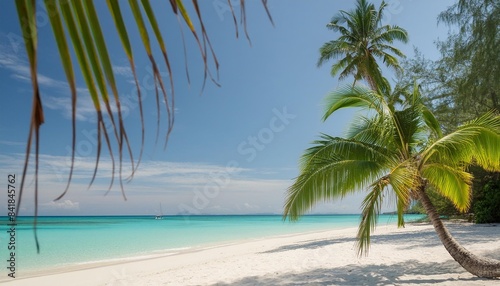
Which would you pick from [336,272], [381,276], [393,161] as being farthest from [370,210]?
[336,272]

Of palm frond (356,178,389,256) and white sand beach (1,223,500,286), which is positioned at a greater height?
palm frond (356,178,389,256)

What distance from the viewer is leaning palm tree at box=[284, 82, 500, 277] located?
6.02 metres

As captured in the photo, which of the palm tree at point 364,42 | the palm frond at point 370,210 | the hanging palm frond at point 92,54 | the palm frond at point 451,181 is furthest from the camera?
the palm tree at point 364,42

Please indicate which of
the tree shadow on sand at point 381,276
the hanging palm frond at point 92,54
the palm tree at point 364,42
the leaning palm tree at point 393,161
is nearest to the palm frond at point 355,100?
the leaning palm tree at point 393,161

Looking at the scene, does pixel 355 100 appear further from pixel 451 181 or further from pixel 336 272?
pixel 336 272

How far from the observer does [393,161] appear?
665cm

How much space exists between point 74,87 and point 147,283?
29.6ft

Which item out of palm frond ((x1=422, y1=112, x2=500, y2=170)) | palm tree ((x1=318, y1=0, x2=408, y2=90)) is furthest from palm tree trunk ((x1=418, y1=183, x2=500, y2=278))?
palm tree ((x1=318, y1=0, x2=408, y2=90))

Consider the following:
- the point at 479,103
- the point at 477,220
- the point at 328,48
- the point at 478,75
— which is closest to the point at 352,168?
the point at 478,75

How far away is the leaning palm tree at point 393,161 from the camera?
602 cm

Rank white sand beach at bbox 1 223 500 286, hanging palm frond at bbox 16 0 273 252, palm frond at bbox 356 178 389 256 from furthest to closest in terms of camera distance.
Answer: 1. white sand beach at bbox 1 223 500 286
2. palm frond at bbox 356 178 389 256
3. hanging palm frond at bbox 16 0 273 252

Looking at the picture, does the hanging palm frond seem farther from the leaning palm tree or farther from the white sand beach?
the white sand beach

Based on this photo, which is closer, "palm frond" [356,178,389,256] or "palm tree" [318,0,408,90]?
"palm frond" [356,178,389,256]

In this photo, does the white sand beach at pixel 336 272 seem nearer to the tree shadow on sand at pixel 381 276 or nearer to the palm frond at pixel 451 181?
the tree shadow on sand at pixel 381 276
